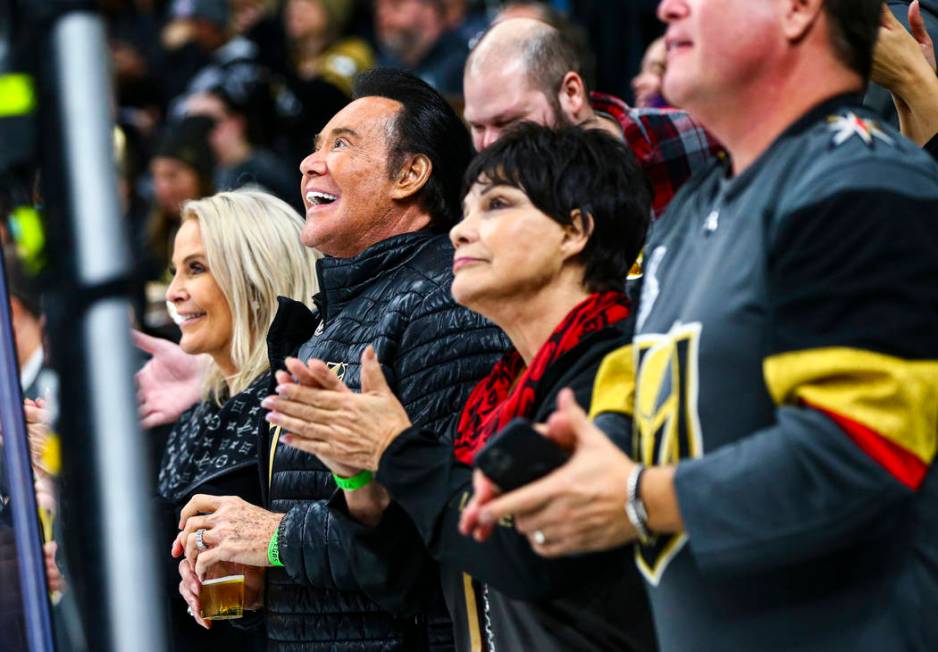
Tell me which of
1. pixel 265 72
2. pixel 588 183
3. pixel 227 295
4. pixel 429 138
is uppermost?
pixel 265 72

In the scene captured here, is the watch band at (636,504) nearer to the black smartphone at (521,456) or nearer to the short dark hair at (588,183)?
the black smartphone at (521,456)

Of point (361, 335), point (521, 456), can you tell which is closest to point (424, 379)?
point (361, 335)

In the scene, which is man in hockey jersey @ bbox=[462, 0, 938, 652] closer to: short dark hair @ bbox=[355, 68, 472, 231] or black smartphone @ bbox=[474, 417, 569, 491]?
black smartphone @ bbox=[474, 417, 569, 491]

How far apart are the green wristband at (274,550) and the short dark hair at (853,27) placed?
151 centimetres

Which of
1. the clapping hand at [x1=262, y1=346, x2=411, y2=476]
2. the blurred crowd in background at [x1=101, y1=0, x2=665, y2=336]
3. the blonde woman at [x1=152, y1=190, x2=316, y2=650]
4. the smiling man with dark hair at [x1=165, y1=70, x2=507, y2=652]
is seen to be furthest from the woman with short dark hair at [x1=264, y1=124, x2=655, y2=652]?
the blurred crowd in background at [x1=101, y1=0, x2=665, y2=336]

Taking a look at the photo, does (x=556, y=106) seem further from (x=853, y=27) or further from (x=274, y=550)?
(x=853, y=27)

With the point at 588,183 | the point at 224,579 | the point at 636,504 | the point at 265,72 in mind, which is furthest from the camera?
the point at 265,72

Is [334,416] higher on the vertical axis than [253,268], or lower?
lower

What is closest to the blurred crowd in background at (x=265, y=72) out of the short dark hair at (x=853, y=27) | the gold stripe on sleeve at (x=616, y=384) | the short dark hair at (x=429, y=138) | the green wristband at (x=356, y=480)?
the short dark hair at (x=429, y=138)

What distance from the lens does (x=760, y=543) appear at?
5.73ft

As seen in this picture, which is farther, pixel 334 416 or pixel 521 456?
pixel 334 416

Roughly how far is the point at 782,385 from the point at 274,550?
1.42m

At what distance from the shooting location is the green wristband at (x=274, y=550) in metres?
2.95

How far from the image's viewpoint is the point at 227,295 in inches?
146
